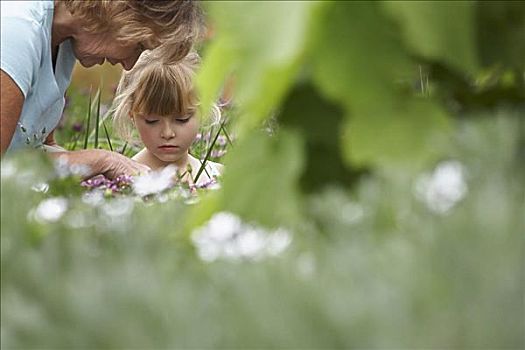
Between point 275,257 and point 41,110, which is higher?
point 275,257

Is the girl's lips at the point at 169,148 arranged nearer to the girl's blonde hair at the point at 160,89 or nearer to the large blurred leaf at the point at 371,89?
the girl's blonde hair at the point at 160,89

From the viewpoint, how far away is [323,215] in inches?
33.2

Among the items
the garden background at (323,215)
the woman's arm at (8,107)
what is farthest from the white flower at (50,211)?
the woman's arm at (8,107)

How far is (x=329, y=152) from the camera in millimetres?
1071

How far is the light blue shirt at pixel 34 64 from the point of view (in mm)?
2748

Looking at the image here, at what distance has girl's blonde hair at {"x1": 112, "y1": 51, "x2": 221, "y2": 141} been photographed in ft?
12.0

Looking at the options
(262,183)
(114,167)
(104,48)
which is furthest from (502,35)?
(114,167)

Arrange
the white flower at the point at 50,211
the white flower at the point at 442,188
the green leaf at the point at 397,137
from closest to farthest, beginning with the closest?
the white flower at the point at 442,188 < the green leaf at the point at 397,137 < the white flower at the point at 50,211

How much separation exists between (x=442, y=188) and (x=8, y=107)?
2042 mm

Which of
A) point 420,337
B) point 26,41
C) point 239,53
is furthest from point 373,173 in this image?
point 26,41

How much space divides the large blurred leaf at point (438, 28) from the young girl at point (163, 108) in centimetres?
258

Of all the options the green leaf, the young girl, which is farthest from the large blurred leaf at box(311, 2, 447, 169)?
the young girl

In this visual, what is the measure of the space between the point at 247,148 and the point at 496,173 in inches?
12.4

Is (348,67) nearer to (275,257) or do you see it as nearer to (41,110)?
(275,257)
